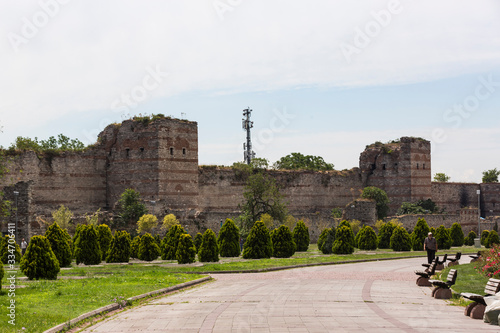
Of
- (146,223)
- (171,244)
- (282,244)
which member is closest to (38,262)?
(171,244)

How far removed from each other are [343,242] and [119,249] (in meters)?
11.9

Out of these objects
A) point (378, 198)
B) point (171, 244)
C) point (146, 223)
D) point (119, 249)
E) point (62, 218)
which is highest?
point (378, 198)

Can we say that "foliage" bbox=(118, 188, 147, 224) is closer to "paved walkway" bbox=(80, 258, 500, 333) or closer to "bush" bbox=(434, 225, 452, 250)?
Result: "bush" bbox=(434, 225, 452, 250)

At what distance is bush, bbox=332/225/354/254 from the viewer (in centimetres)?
3281

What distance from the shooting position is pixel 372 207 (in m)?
50.3

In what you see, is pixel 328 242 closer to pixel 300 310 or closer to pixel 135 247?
pixel 135 247

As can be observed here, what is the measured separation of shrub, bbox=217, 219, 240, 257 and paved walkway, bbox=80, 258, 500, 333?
488 inches

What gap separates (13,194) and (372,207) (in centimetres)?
2785

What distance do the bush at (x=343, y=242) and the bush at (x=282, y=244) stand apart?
2633 mm

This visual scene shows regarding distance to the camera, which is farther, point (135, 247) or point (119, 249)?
point (135, 247)

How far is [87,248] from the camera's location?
26344mm

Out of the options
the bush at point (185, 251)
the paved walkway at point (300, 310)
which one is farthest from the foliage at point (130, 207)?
the paved walkway at point (300, 310)

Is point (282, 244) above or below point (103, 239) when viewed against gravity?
below

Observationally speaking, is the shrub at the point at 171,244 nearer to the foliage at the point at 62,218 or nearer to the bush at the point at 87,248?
the bush at the point at 87,248
